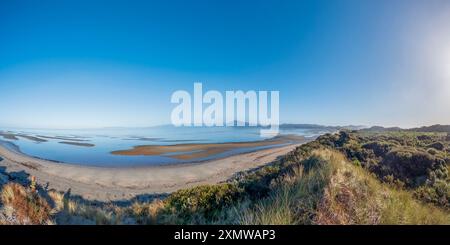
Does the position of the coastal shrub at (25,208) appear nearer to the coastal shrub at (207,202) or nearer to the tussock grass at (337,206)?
the coastal shrub at (207,202)

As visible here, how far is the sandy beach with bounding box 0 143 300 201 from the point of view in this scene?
567 inches

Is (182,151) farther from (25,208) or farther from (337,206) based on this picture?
(337,206)

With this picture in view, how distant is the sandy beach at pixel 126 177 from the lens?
47.3ft

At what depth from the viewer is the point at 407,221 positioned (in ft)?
10.7

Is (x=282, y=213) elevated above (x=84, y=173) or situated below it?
above

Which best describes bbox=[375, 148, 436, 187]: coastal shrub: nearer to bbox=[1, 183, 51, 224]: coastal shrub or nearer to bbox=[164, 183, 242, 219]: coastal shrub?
bbox=[164, 183, 242, 219]: coastal shrub

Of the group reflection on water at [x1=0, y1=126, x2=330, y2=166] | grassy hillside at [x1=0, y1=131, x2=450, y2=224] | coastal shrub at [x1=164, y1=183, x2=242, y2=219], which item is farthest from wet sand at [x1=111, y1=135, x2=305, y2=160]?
grassy hillside at [x1=0, y1=131, x2=450, y2=224]

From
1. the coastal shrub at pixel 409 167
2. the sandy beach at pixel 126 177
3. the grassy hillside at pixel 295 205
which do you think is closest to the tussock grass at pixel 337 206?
the grassy hillside at pixel 295 205

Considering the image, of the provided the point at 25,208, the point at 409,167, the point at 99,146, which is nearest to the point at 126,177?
the point at 25,208

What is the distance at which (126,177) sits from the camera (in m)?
18.1

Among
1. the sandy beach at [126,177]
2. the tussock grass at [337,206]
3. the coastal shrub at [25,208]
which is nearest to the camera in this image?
the tussock grass at [337,206]
